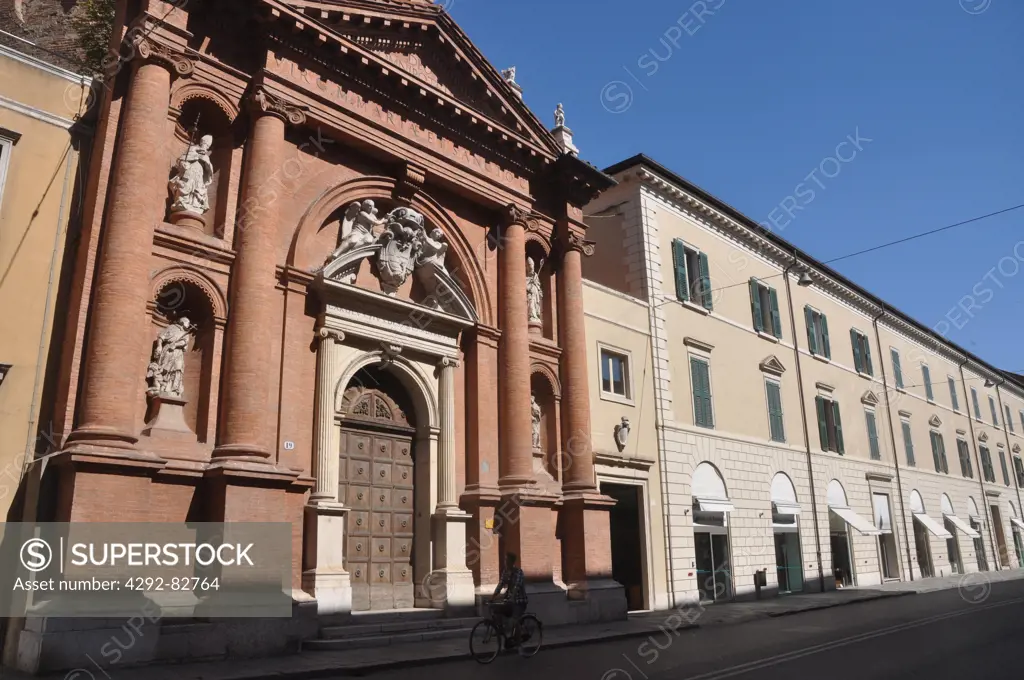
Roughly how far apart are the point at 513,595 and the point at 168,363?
6.24m

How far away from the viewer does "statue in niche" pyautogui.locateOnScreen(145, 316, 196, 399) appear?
38.5 ft

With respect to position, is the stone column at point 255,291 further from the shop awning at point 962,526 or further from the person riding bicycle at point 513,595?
the shop awning at point 962,526

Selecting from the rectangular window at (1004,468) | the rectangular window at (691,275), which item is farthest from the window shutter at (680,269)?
the rectangular window at (1004,468)

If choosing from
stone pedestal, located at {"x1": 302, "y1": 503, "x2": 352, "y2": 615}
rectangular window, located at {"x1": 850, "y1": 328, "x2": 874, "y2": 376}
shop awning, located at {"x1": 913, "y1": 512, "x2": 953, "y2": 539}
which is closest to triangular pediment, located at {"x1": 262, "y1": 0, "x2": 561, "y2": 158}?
stone pedestal, located at {"x1": 302, "y1": 503, "x2": 352, "y2": 615}

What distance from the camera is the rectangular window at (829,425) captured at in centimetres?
2833

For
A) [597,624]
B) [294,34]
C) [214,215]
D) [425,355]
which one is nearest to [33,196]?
[214,215]

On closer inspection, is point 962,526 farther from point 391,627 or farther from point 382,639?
point 382,639

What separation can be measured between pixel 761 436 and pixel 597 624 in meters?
10.8

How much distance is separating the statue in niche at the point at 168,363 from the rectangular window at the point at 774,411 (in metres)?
18.8

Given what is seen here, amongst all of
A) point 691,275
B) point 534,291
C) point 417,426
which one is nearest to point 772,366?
point 691,275

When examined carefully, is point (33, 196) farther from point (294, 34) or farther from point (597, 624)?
point (597, 624)

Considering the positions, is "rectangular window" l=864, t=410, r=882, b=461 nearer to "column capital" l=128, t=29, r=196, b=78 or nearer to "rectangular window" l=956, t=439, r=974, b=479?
→ "rectangular window" l=956, t=439, r=974, b=479

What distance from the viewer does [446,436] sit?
15.5 m

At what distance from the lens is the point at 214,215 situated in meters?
13.1
